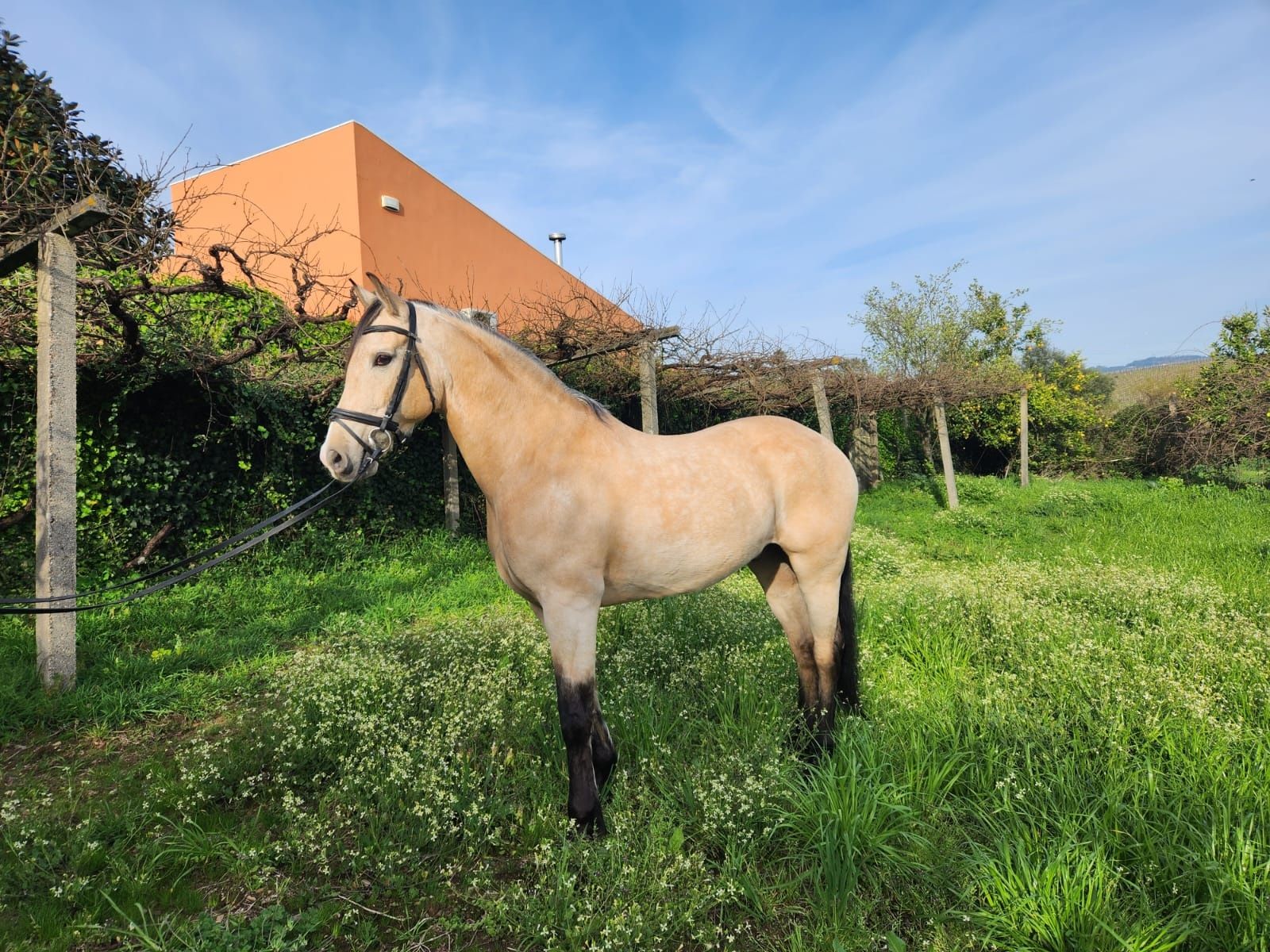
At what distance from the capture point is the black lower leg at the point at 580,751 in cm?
219

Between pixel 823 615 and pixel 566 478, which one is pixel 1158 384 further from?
pixel 566 478

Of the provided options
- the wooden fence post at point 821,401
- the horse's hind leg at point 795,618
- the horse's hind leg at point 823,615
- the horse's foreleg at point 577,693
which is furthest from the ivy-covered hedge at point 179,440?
the wooden fence post at point 821,401

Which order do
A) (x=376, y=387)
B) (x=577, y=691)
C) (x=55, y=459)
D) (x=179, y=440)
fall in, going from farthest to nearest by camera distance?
(x=179, y=440) < (x=55, y=459) < (x=577, y=691) < (x=376, y=387)

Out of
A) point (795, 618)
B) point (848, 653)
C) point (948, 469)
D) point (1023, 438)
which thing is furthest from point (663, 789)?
point (1023, 438)

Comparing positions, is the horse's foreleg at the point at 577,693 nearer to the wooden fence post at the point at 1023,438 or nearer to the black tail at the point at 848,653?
the black tail at the point at 848,653

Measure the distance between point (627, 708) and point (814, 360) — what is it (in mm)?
7502

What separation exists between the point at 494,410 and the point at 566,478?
1.31 feet

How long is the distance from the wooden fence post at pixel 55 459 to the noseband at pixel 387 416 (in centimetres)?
281

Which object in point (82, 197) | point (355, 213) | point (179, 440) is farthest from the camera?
point (355, 213)

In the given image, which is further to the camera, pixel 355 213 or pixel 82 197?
pixel 355 213

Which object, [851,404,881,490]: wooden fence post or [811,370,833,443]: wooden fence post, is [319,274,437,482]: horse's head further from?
[851,404,881,490]: wooden fence post

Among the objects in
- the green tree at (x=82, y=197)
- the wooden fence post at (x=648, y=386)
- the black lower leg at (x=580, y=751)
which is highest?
the green tree at (x=82, y=197)

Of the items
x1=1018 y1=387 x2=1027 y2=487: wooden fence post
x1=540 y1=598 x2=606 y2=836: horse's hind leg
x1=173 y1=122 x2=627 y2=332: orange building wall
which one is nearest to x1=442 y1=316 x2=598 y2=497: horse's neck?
x1=540 y1=598 x2=606 y2=836: horse's hind leg

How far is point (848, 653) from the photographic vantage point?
2963 mm
